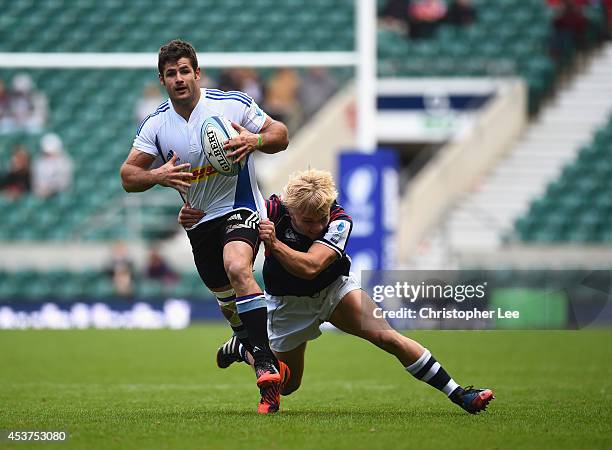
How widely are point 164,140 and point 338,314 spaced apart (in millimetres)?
1479

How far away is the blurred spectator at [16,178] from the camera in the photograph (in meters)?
19.1

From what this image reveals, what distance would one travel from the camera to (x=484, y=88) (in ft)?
67.3

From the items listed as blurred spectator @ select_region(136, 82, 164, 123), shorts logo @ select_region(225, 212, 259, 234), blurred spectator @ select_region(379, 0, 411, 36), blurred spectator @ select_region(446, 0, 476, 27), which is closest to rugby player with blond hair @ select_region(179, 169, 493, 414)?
shorts logo @ select_region(225, 212, 259, 234)

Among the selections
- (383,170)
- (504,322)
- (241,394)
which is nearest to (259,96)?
(383,170)

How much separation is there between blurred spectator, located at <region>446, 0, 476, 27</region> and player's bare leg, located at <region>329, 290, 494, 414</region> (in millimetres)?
15236

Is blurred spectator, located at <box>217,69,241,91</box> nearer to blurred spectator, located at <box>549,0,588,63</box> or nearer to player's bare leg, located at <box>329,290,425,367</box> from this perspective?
blurred spectator, located at <box>549,0,588,63</box>

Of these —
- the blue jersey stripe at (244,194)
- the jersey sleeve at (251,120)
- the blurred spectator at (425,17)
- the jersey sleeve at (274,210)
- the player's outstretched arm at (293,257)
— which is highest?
the blurred spectator at (425,17)

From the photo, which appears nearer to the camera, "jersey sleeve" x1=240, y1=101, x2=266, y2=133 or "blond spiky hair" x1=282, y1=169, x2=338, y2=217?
"blond spiky hair" x1=282, y1=169, x2=338, y2=217

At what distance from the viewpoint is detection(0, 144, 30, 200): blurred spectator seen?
62.8 feet

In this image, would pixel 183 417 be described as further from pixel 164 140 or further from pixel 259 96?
pixel 259 96

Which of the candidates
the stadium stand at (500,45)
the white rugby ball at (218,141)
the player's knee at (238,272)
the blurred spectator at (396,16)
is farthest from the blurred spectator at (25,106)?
the player's knee at (238,272)

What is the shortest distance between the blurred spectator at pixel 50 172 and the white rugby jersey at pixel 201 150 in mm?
12436

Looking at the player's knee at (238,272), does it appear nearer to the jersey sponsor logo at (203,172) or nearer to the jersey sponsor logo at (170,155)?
the jersey sponsor logo at (203,172)

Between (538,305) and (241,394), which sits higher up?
(538,305)
